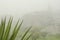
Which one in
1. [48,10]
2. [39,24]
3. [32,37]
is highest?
[48,10]

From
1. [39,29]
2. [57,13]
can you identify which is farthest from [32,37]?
[57,13]

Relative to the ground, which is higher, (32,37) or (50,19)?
(50,19)

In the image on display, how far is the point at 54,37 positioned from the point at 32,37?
0.20m

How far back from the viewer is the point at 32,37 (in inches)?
54.9

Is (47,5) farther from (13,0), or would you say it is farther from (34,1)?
(13,0)

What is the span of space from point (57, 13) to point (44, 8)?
0.13 metres

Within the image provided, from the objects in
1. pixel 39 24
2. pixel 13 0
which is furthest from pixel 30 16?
pixel 13 0

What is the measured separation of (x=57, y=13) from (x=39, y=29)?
228 millimetres

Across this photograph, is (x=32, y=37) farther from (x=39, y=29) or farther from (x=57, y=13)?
(x=57, y=13)

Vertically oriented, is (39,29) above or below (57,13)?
below

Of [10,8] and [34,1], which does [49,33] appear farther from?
[10,8]

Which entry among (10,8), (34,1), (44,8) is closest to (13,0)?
(10,8)

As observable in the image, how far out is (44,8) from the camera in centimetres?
142

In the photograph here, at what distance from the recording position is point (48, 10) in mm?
1421
